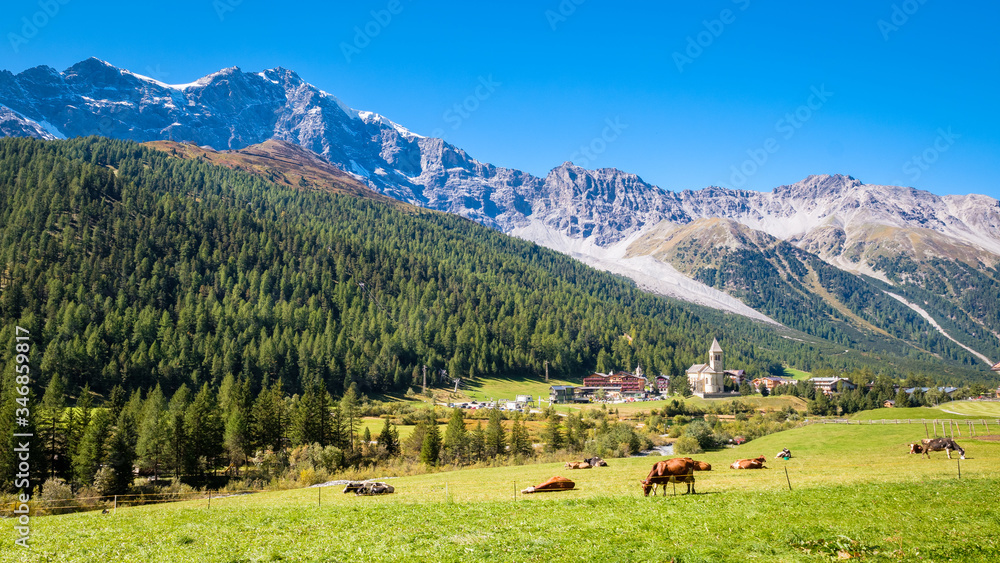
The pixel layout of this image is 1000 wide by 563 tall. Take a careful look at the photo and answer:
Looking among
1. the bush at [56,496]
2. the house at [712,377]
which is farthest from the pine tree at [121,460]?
the house at [712,377]

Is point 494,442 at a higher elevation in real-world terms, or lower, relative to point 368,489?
lower

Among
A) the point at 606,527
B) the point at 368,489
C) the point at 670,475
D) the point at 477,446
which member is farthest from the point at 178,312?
the point at 606,527

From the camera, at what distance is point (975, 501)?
19422 millimetres

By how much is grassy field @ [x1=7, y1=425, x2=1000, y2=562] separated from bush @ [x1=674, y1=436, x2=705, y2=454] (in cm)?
3391

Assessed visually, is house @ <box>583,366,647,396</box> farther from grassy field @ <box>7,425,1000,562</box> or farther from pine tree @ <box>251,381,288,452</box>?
grassy field @ <box>7,425,1000,562</box>

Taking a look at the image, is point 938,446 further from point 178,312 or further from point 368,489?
point 178,312

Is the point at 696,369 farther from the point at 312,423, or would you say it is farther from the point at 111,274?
the point at 111,274

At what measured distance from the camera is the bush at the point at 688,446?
205 feet

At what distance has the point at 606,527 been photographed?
18.1 m

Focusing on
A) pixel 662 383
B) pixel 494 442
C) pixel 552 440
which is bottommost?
pixel 662 383

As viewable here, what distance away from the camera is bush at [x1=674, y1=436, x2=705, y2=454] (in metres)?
62.4

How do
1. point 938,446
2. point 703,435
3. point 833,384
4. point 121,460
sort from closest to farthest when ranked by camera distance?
point 938,446, point 121,460, point 703,435, point 833,384

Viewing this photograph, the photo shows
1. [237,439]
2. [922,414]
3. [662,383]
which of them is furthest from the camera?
[662,383]

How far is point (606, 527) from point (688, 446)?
163 feet
